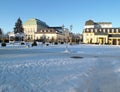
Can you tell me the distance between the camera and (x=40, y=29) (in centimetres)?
14400

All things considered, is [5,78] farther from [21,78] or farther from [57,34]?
[57,34]

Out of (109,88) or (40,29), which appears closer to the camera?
(109,88)

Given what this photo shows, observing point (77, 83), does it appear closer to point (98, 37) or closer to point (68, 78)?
point (68, 78)

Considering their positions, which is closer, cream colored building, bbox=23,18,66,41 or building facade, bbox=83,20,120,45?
building facade, bbox=83,20,120,45

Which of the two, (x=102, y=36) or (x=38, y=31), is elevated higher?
(x=38, y=31)

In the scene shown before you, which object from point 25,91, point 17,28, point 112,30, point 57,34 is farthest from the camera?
point 57,34

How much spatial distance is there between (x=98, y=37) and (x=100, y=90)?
10953 cm

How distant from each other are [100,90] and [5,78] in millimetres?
3741

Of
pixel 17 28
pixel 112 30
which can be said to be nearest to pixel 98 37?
pixel 112 30

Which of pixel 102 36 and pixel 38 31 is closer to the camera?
pixel 102 36

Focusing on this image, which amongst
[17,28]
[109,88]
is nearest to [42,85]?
[109,88]

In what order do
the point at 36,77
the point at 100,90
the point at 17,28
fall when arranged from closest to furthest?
the point at 100,90 → the point at 36,77 → the point at 17,28

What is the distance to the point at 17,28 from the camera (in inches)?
4454

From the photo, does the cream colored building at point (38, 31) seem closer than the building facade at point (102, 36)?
No
